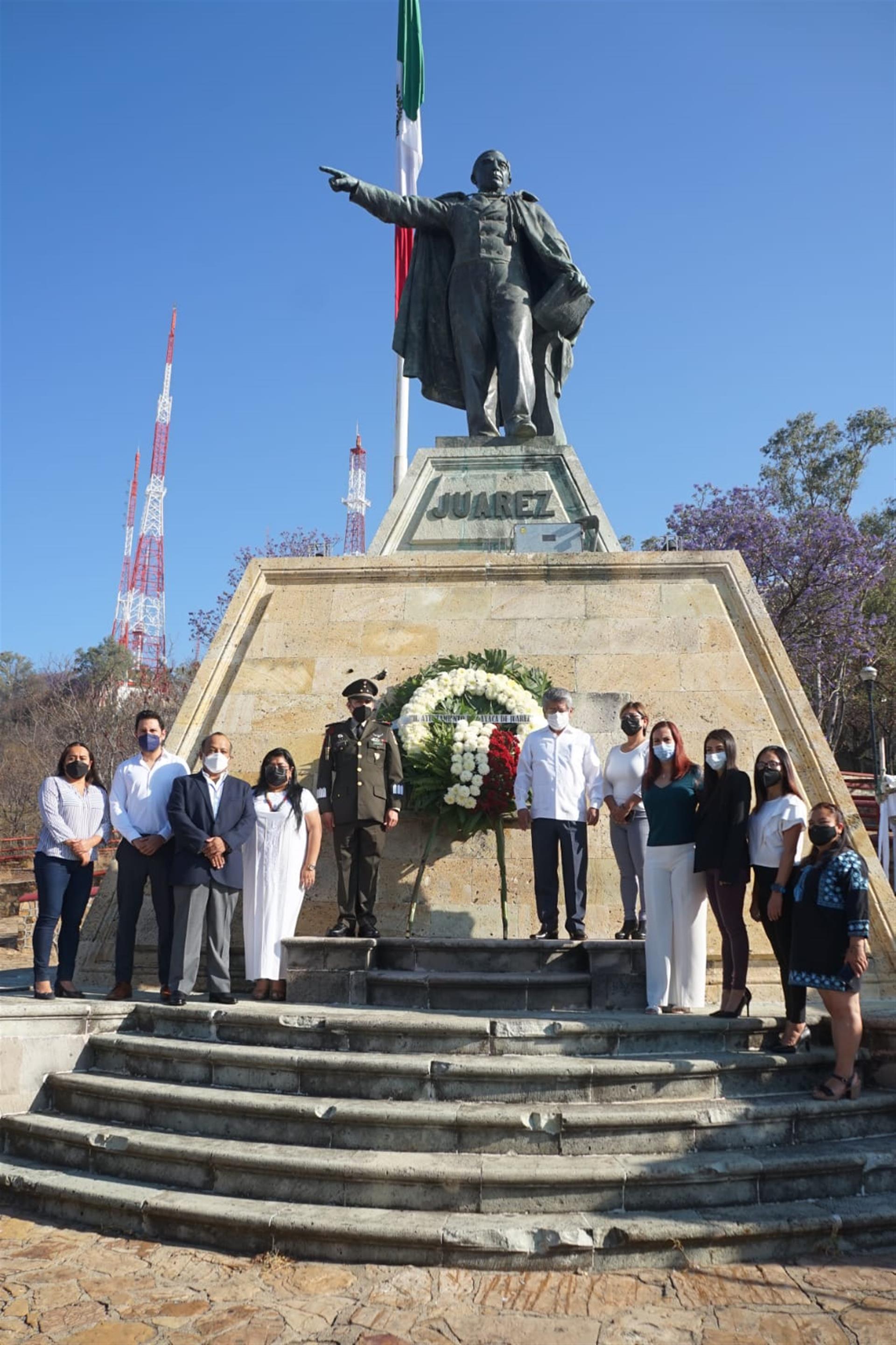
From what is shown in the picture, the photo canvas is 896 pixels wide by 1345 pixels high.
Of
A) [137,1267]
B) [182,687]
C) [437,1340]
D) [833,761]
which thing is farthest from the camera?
[182,687]

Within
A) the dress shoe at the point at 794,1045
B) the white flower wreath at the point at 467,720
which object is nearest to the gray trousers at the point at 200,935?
the white flower wreath at the point at 467,720

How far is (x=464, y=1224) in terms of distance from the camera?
405cm

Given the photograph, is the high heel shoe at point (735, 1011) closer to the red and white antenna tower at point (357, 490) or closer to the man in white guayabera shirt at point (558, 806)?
the man in white guayabera shirt at point (558, 806)

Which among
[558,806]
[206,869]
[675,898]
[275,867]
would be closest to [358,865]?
[275,867]

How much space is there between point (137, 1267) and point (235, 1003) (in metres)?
1.95

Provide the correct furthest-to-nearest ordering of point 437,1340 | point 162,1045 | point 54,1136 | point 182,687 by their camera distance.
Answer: point 182,687, point 162,1045, point 54,1136, point 437,1340

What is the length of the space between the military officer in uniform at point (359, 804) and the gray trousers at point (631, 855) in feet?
4.79

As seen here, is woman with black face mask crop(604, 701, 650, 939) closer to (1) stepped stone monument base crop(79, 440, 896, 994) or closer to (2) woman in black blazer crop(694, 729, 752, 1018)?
(1) stepped stone monument base crop(79, 440, 896, 994)

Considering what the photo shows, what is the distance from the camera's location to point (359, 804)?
6.79 meters

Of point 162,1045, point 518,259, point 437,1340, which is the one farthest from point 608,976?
point 518,259

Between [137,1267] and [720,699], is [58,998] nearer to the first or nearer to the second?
[137,1267]

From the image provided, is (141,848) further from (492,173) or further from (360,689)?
(492,173)

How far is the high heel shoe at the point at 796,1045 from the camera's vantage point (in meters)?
5.16

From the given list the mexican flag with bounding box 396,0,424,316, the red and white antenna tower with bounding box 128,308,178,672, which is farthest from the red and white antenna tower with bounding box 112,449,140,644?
Result: the mexican flag with bounding box 396,0,424,316
